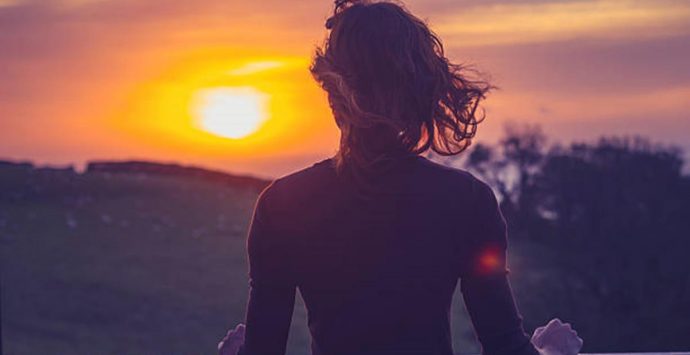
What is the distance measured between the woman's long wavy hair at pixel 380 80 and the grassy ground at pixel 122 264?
56.0ft

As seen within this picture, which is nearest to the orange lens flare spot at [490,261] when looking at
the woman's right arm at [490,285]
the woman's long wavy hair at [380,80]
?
the woman's right arm at [490,285]

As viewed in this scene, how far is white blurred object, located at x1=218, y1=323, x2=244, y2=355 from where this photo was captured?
6.42ft

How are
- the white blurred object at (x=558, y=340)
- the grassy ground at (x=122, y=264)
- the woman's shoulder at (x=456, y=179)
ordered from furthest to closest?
the grassy ground at (x=122, y=264) → the white blurred object at (x=558, y=340) → the woman's shoulder at (x=456, y=179)

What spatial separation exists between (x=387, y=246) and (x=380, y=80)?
0.23 m

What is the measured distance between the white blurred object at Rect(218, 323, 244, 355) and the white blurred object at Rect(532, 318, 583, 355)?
454mm

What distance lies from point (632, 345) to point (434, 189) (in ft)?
63.0

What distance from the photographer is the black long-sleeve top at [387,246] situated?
176cm

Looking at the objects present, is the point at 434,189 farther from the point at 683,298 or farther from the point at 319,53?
the point at 683,298

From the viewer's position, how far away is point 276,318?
186 centimetres

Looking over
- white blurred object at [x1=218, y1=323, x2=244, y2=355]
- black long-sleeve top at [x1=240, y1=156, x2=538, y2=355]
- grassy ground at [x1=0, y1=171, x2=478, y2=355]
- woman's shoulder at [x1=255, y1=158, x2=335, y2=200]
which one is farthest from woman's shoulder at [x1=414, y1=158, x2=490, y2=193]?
grassy ground at [x1=0, y1=171, x2=478, y2=355]

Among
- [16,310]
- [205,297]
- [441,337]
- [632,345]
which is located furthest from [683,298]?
[441,337]

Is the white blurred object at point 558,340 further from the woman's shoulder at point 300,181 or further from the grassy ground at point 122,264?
the grassy ground at point 122,264

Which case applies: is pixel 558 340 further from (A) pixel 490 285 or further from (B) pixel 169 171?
(B) pixel 169 171

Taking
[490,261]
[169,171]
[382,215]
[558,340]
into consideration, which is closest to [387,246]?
[382,215]
